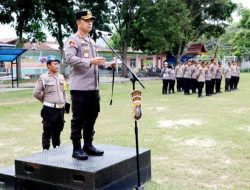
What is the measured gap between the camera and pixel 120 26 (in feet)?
115

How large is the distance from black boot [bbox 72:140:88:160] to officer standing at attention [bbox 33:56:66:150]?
1.35 metres

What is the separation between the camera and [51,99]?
6098 millimetres

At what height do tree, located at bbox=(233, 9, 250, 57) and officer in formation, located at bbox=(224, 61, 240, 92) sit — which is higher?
tree, located at bbox=(233, 9, 250, 57)

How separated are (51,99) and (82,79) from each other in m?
1.58

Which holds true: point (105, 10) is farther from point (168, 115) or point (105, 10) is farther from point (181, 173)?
point (181, 173)

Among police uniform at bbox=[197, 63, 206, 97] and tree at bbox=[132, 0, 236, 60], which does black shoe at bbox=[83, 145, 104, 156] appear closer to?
police uniform at bbox=[197, 63, 206, 97]

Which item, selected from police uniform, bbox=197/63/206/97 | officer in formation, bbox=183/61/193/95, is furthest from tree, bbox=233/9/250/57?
police uniform, bbox=197/63/206/97

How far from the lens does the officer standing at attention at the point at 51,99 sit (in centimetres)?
605

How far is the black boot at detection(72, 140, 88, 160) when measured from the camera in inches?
186

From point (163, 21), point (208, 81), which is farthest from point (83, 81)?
point (163, 21)

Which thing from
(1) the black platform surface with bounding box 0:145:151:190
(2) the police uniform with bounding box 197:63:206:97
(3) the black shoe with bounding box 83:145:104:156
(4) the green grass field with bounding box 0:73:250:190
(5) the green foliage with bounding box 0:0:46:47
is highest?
(5) the green foliage with bounding box 0:0:46:47

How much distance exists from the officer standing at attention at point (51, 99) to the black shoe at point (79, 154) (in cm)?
135

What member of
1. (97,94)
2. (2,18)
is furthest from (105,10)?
(97,94)

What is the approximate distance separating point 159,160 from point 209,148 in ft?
4.10
